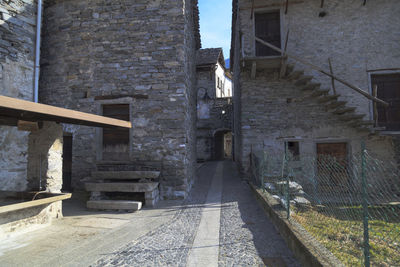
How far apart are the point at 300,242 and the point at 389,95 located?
859cm

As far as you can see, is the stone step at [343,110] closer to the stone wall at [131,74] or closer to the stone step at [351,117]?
the stone step at [351,117]

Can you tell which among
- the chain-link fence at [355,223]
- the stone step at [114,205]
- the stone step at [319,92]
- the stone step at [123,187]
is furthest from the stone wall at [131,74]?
the stone step at [319,92]

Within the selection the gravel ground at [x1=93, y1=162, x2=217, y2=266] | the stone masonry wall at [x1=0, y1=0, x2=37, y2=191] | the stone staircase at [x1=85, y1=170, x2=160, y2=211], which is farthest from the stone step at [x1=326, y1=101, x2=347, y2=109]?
the stone masonry wall at [x1=0, y1=0, x2=37, y2=191]

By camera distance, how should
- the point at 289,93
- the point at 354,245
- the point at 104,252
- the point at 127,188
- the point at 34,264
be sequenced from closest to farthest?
1. the point at 34,264
2. the point at 104,252
3. the point at 354,245
4. the point at 127,188
5. the point at 289,93

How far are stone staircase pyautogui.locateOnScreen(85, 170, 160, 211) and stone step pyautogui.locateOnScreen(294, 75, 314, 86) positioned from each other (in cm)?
581

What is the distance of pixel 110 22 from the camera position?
6707mm

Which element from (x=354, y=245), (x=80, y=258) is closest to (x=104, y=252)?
(x=80, y=258)

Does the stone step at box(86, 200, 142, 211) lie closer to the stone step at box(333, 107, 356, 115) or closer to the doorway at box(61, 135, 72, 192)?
the doorway at box(61, 135, 72, 192)

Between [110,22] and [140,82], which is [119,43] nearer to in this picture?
[110,22]

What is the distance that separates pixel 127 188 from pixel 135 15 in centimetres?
477

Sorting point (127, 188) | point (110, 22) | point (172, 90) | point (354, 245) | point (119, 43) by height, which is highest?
point (110, 22)

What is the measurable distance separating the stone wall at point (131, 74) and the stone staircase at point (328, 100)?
4117 millimetres

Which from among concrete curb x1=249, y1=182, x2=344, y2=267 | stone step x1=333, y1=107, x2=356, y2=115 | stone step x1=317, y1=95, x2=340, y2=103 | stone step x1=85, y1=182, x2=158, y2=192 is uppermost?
stone step x1=317, y1=95, x2=340, y2=103

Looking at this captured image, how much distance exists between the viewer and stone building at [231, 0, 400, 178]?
27.5ft
